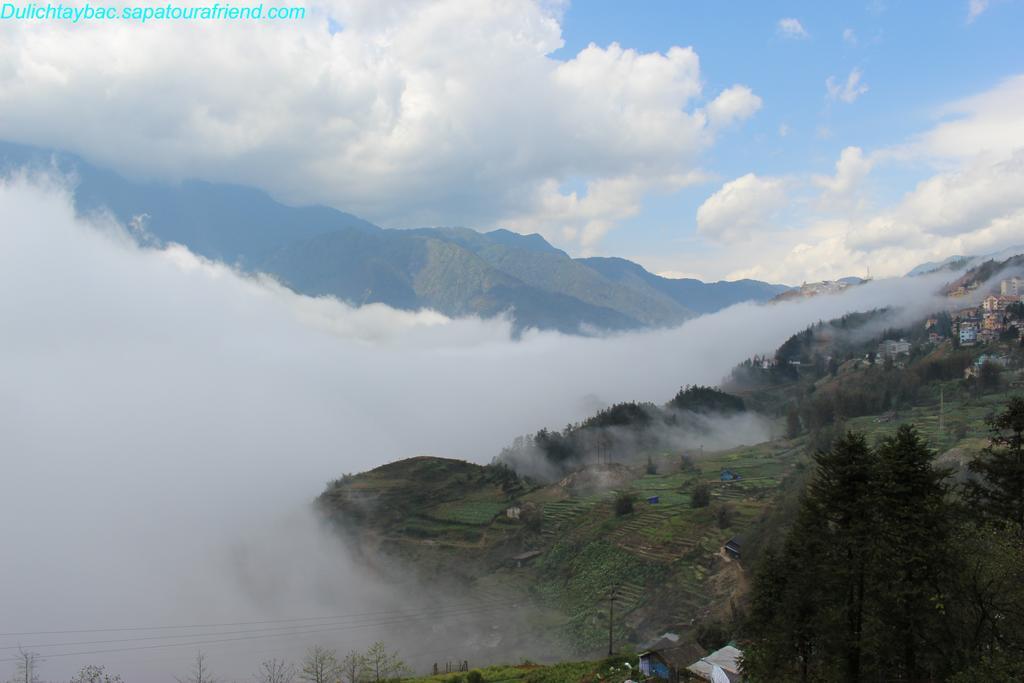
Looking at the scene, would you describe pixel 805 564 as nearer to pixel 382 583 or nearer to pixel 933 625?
pixel 933 625

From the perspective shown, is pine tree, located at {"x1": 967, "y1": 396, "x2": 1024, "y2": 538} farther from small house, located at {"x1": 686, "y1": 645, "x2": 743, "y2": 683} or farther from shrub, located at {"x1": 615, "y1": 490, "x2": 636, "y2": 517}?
shrub, located at {"x1": 615, "y1": 490, "x2": 636, "y2": 517}

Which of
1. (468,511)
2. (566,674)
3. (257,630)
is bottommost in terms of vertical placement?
(257,630)

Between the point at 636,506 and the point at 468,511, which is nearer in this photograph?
the point at 636,506

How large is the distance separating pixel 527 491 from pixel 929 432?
7636cm

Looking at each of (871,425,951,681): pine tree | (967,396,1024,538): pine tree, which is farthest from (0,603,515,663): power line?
(871,425,951,681): pine tree

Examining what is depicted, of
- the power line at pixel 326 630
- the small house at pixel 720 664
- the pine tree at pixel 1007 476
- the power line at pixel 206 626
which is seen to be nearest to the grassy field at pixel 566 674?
the small house at pixel 720 664

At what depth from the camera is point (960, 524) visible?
27.4 m

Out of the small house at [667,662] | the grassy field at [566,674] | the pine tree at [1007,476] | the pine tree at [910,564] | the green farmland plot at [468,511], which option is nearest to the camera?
the pine tree at [910,564]

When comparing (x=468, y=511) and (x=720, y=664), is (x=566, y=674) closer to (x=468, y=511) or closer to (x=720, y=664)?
(x=720, y=664)

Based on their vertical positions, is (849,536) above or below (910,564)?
above

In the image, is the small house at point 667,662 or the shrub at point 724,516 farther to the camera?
the shrub at point 724,516

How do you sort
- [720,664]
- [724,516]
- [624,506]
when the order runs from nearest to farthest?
[720,664] < [724,516] < [624,506]

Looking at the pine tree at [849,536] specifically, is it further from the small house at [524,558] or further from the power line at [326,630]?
the small house at [524,558]

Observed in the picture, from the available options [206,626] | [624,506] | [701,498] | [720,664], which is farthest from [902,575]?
[206,626]
